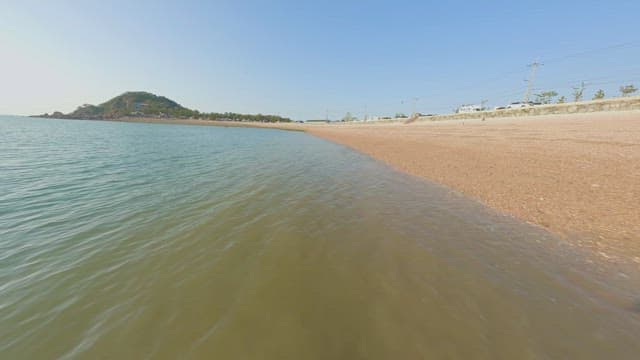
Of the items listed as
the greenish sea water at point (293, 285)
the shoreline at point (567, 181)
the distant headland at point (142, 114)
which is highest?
the distant headland at point (142, 114)

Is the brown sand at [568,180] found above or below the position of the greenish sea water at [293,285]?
above

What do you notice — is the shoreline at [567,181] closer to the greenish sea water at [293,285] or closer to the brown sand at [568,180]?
the brown sand at [568,180]

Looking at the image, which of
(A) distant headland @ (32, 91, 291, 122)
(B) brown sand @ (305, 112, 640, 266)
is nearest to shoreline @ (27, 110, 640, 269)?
(B) brown sand @ (305, 112, 640, 266)

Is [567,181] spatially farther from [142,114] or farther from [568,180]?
[142,114]

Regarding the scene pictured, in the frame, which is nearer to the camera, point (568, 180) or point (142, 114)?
point (568, 180)

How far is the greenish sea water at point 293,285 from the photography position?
9.83 feet

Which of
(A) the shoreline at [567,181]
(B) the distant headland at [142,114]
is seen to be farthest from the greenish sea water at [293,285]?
(B) the distant headland at [142,114]

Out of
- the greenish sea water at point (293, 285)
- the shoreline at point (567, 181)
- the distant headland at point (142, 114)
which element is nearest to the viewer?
the greenish sea water at point (293, 285)

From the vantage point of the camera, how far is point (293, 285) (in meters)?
4.15

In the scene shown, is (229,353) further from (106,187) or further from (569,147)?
(569,147)

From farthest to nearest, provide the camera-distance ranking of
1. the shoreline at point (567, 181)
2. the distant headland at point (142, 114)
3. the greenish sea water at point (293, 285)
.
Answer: the distant headland at point (142, 114), the shoreline at point (567, 181), the greenish sea water at point (293, 285)

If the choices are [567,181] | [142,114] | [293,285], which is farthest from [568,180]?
[142,114]

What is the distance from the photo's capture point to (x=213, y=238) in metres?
5.89

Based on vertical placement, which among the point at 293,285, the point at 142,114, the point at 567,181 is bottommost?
the point at 293,285
